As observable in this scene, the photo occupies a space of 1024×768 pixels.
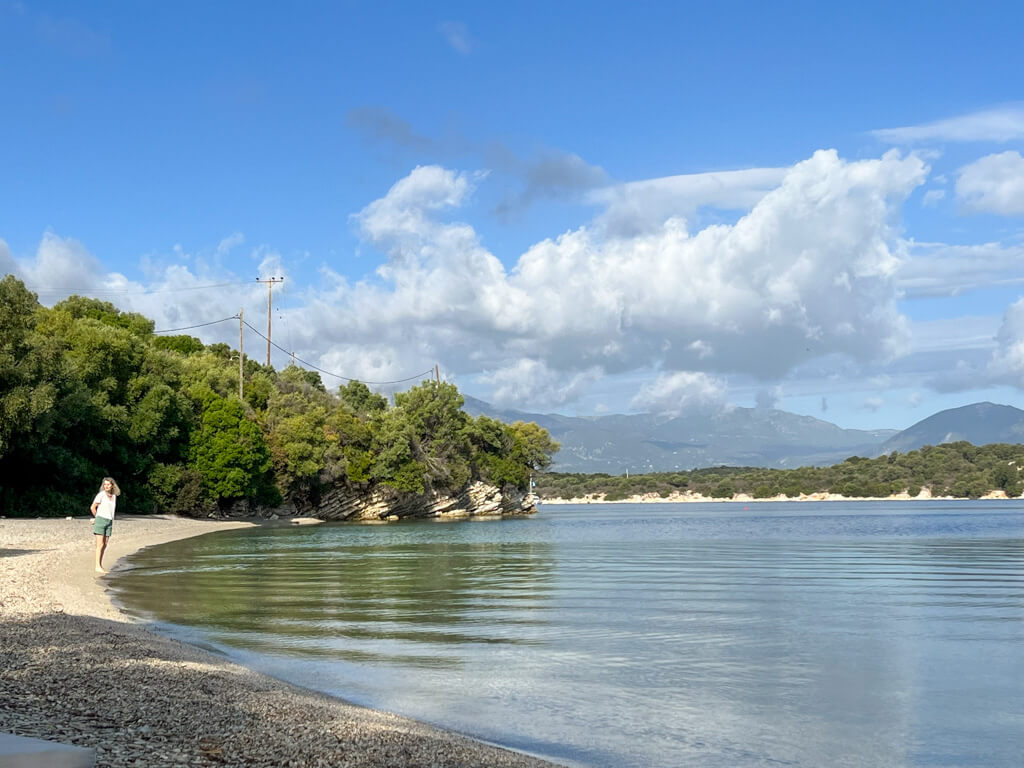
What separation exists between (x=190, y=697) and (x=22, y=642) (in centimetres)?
401

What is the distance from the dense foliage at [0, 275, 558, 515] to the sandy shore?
37.8 metres

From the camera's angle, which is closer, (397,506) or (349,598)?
(349,598)

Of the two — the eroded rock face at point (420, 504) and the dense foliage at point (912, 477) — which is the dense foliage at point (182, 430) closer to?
the eroded rock face at point (420, 504)

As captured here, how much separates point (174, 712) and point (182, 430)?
209 ft

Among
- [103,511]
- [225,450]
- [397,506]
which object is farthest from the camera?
[397,506]

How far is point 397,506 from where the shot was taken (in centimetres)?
9419

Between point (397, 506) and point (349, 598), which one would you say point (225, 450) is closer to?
point (397, 506)

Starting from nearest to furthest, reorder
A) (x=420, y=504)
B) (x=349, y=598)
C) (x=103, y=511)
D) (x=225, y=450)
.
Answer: (x=349, y=598) → (x=103, y=511) → (x=225, y=450) → (x=420, y=504)

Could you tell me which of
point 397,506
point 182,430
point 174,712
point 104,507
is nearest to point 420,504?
point 397,506

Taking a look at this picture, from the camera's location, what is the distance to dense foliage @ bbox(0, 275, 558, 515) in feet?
159

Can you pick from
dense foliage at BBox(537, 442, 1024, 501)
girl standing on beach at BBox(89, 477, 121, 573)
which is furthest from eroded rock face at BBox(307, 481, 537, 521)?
dense foliage at BBox(537, 442, 1024, 501)

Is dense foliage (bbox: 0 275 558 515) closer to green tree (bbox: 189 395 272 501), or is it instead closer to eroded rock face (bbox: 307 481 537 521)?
green tree (bbox: 189 395 272 501)

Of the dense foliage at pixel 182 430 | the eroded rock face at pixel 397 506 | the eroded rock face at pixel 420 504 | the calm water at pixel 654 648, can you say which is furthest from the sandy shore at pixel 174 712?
the eroded rock face at pixel 420 504

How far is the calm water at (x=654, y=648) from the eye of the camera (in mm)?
→ 9617
